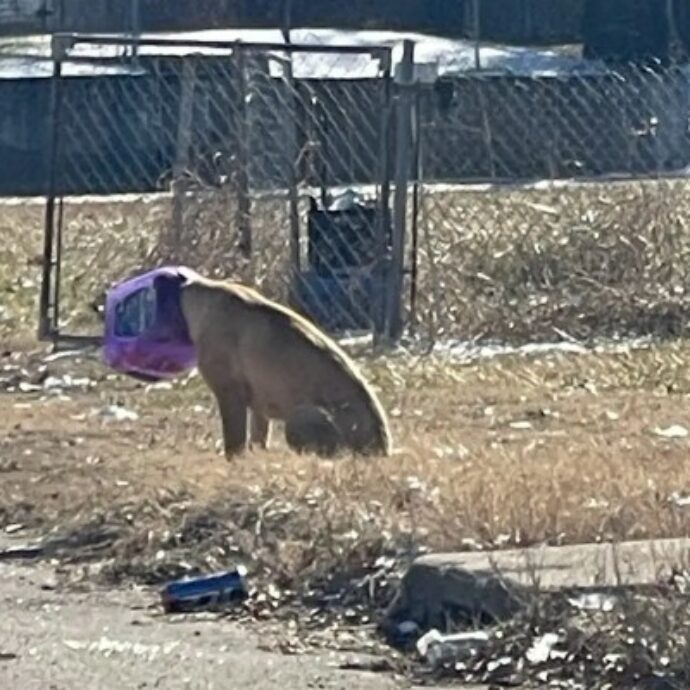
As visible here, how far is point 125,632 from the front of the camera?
7.96 meters

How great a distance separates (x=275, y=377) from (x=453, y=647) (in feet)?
13.0

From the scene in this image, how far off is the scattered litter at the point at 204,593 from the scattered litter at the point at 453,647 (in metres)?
1.00

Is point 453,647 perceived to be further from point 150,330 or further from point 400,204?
point 400,204

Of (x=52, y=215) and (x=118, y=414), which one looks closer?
(x=118, y=414)

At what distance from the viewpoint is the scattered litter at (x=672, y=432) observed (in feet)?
38.4

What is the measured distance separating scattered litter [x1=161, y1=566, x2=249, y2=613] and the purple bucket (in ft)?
11.4

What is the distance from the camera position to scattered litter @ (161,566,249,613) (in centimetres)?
823

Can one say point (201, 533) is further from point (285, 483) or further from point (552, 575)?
point (552, 575)

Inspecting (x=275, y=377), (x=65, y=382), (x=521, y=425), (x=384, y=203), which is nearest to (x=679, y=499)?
(x=275, y=377)

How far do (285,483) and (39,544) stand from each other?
920mm

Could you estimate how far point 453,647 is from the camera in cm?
737

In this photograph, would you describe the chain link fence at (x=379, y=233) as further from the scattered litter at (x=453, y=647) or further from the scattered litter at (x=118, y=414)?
the scattered litter at (x=453, y=647)

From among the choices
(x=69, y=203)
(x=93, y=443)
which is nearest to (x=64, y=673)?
(x=93, y=443)

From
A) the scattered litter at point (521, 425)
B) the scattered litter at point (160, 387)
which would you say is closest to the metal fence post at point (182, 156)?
the scattered litter at point (160, 387)
